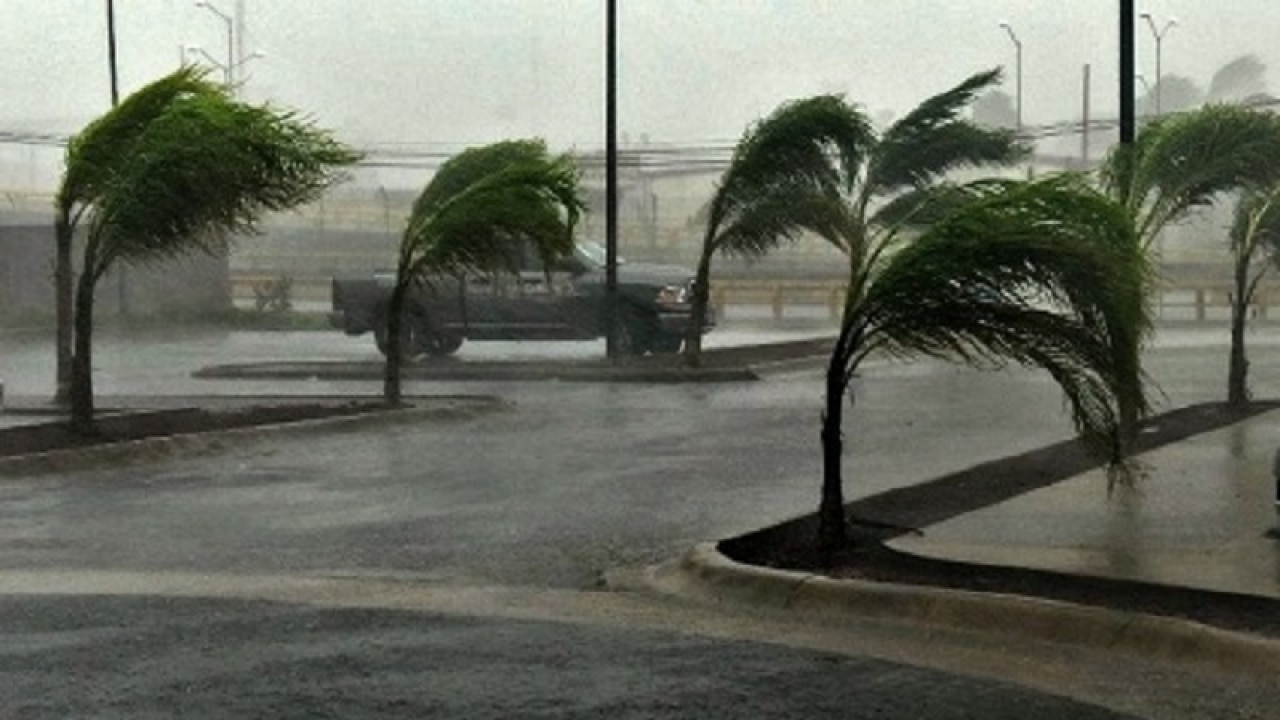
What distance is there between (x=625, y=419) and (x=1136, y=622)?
522 inches

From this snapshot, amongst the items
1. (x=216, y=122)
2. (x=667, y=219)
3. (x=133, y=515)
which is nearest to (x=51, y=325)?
(x=667, y=219)

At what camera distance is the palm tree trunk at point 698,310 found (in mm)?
30453

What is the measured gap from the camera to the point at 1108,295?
426 inches

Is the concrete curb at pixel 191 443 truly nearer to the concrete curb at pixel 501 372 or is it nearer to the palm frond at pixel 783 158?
the concrete curb at pixel 501 372

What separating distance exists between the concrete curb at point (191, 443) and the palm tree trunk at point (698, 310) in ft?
26.4

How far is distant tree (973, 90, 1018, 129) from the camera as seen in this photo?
121 ft

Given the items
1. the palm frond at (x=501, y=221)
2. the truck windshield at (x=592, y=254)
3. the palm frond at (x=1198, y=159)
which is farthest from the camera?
the truck windshield at (x=592, y=254)

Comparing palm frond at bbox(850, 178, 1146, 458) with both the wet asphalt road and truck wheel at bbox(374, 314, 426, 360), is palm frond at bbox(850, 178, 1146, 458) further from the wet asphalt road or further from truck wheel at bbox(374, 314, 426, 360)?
truck wheel at bbox(374, 314, 426, 360)

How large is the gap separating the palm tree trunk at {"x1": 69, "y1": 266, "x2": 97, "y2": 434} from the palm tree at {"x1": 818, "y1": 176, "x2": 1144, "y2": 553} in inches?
369

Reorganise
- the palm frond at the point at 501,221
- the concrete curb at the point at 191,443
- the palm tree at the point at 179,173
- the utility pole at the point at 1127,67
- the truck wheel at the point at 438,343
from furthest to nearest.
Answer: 1. the truck wheel at the point at 438,343
2. the palm frond at the point at 501,221
3. the utility pole at the point at 1127,67
4. the palm tree at the point at 179,173
5. the concrete curb at the point at 191,443

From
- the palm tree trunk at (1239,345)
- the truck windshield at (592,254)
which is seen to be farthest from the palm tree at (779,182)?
the palm tree trunk at (1239,345)

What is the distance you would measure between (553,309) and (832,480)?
2256 centimetres

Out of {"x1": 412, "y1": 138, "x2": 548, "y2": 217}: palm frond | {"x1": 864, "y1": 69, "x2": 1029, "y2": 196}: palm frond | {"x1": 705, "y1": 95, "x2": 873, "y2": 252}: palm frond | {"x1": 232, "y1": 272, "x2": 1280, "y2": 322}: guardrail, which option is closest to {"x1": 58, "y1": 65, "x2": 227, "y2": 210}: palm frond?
{"x1": 412, "y1": 138, "x2": 548, "y2": 217}: palm frond

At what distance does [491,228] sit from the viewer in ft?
74.5
